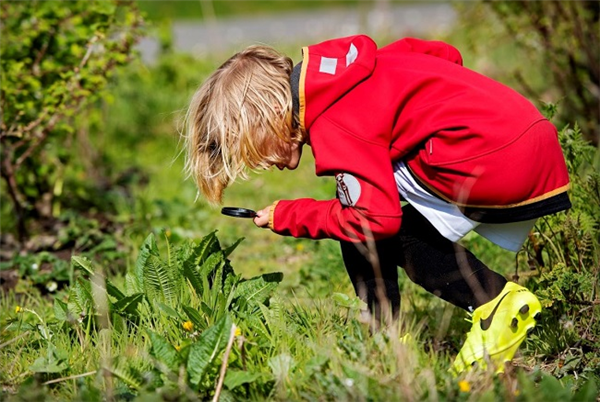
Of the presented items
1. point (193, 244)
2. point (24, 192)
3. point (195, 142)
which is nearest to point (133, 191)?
point (24, 192)

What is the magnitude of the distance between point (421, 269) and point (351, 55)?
72cm

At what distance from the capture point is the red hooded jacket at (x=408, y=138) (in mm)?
2379

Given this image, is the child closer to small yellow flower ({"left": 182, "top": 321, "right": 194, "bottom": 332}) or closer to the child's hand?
the child's hand

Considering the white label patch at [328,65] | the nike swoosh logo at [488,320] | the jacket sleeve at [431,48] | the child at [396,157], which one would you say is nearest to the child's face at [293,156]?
the child at [396,157]

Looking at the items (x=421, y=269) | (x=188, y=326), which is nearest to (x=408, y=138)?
(x=421, y=269)

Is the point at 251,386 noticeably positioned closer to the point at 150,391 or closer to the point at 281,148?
the point at 150,391

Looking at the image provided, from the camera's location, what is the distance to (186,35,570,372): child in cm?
241

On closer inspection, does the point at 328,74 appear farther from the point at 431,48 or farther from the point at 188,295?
the point at 188,295

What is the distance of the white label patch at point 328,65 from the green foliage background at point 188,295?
508mm

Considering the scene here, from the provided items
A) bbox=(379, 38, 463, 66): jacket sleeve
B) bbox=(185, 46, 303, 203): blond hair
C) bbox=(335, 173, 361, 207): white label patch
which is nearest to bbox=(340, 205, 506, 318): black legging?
bbox=(335, 173, 361, 207): white label patch

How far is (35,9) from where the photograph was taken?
14.3ft

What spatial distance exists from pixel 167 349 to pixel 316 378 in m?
0.44

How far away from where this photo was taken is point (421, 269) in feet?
8.79

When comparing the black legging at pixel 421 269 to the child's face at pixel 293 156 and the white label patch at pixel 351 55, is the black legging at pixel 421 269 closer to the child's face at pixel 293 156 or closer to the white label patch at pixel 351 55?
the child's face at pixel 293 156
